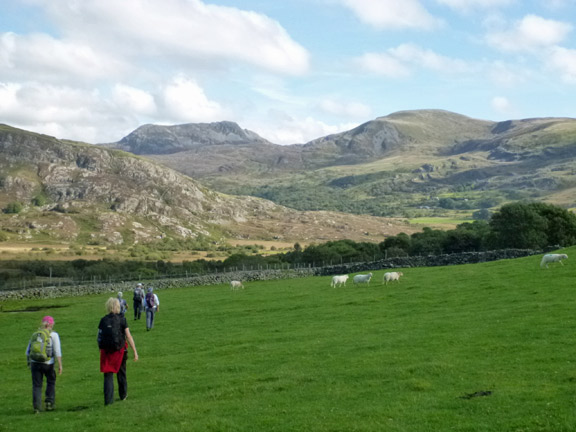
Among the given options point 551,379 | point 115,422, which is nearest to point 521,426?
point 551,379

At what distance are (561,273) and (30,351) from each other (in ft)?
126

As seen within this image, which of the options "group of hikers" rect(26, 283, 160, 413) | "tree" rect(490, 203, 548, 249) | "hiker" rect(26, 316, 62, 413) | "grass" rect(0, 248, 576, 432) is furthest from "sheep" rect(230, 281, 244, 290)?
"hiker" rect(26, 316, 62, 413)

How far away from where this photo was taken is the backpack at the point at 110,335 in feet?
61.3

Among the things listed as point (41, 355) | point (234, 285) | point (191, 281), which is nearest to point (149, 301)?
point (41, 355)

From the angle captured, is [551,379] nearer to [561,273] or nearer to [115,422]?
[115,422]

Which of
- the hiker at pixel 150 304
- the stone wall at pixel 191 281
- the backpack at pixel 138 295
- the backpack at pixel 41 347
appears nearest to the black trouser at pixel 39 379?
the backpack at pixel 41 347

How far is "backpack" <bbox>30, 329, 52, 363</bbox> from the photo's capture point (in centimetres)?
1934

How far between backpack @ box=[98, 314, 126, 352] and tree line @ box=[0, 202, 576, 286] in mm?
66991

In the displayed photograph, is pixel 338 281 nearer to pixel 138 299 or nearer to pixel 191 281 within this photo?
pixel 138 299

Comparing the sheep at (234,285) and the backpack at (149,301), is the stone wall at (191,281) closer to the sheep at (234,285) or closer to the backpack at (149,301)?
the sheep at (234,285)

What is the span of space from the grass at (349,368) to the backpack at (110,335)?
2080mm

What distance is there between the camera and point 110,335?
1870 cm

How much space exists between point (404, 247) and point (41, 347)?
10529cm

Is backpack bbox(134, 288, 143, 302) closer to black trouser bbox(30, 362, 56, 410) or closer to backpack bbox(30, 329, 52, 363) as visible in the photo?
black trouser bbox(30, 362, 56, 410)
